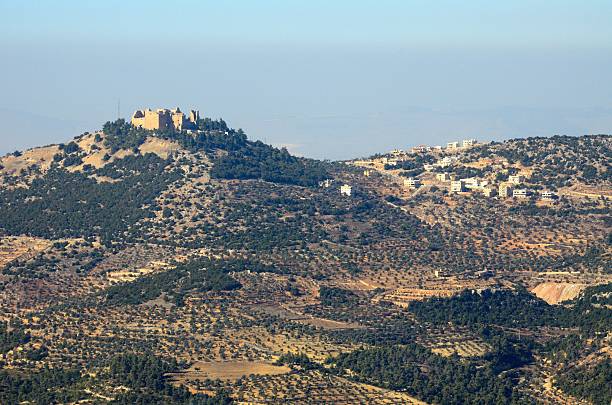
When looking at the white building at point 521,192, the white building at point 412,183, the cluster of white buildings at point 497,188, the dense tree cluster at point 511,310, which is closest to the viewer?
the dense tree cluster at point 511,310

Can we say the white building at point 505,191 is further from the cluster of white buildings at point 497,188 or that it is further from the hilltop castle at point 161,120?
the hilltop castle at point 161,120

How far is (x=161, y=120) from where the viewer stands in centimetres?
17075

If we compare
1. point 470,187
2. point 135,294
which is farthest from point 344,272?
point 470,187

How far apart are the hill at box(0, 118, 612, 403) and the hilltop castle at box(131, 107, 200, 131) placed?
6.19ft

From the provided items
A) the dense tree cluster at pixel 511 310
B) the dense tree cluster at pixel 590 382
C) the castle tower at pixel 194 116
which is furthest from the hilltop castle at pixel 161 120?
the dense tree cluster at pixel 590 382

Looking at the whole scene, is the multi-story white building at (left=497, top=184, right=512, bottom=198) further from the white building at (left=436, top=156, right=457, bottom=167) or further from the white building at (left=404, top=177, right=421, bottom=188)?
the white building at (left=436, top=156, right=457, bottom=167)

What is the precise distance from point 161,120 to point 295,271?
110ft

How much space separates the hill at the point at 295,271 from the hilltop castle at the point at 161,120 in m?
1.89

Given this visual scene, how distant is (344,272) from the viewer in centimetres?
14300

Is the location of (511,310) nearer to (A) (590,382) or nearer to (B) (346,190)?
(A) (590,382)

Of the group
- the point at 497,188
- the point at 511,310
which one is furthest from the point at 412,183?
the point at 511,310

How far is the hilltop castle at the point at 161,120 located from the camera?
560 feet

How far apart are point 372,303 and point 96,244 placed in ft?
82.8

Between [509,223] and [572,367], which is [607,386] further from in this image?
[509,223]
